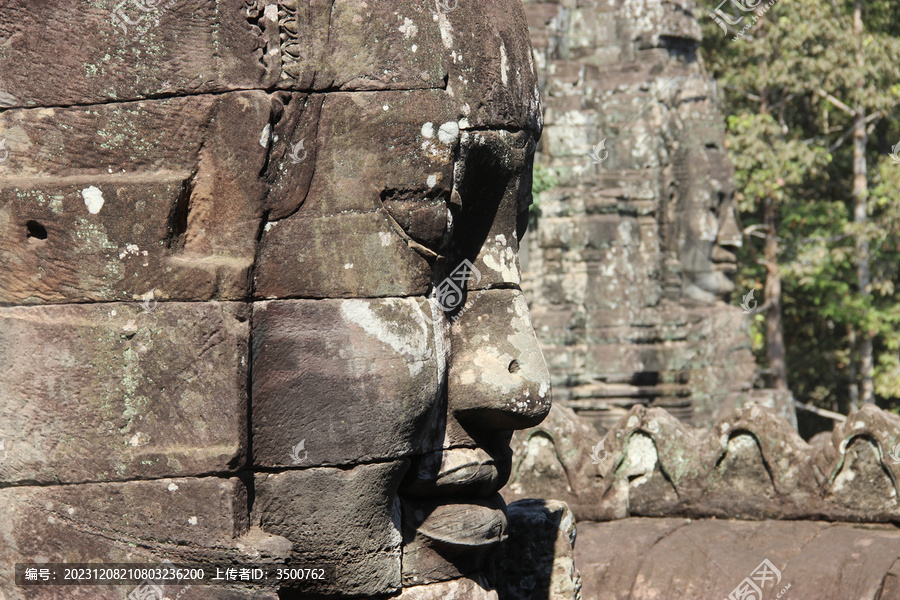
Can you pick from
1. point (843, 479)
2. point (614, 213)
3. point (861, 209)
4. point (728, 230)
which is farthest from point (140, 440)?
point (861, 209)

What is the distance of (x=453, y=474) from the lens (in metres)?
3.31

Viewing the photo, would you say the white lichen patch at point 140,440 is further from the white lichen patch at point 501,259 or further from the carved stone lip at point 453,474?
the white lichen patch at point 501,259

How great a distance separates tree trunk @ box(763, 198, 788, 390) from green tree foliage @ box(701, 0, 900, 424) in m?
0.20

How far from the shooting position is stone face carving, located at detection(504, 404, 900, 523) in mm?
5176

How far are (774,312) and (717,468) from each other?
13032mm

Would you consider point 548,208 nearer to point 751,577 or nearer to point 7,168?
point 751,577

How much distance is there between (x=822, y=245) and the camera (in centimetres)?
1686

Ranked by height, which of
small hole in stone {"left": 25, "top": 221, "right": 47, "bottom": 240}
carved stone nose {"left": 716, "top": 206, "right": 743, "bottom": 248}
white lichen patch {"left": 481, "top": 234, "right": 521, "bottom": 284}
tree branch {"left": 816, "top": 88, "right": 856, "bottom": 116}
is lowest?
carved stone nose {"left": 716, "top": 206, "right": 743, "bottom": 248}

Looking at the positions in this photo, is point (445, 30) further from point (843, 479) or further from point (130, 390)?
point (843, 479)

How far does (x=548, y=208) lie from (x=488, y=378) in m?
9.06

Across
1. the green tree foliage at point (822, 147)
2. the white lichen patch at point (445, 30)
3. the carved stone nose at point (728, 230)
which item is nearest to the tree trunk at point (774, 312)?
the green tree foliage at point (822, 147)

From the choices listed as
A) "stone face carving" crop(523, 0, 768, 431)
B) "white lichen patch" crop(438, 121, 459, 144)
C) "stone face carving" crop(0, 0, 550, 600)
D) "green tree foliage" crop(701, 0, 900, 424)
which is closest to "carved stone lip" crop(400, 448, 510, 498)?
"stone face carving" crop(0, 0, 550, 600)

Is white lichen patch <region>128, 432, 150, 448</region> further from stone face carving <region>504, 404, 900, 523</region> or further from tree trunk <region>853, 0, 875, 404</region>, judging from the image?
tree trunk <region>853, 0, 875, 404</region>

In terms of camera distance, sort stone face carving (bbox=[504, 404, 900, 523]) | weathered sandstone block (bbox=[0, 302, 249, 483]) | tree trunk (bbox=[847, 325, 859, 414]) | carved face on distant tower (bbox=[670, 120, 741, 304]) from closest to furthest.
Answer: weathered sandstone block (bbox=[0, 302, 249, 483]) < stone face carving (bbox=[504, 404, 900, 523]) < carved face on distant tower (bbox=[670, 120, 741, 304]) < tree trunk (bbox=[847, 325, 859, 414])
